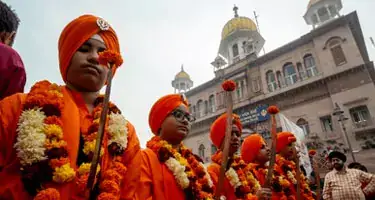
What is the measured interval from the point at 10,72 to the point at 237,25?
27.9 meters

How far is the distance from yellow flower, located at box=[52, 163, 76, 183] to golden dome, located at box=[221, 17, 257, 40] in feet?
91.6

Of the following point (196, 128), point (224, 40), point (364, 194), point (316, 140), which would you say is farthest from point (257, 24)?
point (364, 194)

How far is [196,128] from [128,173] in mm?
23263

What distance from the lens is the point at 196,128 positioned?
24.7m

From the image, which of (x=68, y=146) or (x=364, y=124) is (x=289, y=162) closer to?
(x=68, y=146)

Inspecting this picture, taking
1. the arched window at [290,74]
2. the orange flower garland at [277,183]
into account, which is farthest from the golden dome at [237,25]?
the orange flower garland at [277,183]

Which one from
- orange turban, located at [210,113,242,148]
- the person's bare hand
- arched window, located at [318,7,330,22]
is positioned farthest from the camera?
arched window, located at [318,7,330,22]

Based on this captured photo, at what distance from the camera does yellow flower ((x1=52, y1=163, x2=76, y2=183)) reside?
4.10 feet

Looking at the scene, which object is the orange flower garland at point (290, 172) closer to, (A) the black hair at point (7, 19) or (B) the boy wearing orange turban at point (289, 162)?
(B) the boy wearing orange turban at point (289, 162)

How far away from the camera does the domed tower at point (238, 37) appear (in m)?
26.5

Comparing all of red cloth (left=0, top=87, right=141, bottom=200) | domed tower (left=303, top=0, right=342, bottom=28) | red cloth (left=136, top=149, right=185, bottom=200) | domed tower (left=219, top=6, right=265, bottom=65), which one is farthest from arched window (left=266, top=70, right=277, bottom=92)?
red cloth (left=0, top=87, right=141, bottom=200)

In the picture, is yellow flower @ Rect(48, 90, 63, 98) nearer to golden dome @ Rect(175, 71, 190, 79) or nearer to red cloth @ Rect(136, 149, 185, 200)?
red cloth @ Rect(136, 149, 185, 200)

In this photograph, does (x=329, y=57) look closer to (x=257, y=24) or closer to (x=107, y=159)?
(x=257, y=24)

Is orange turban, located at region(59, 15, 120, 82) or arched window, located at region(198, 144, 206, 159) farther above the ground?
arched window, located at region(198, 144, 206, 159)
